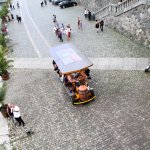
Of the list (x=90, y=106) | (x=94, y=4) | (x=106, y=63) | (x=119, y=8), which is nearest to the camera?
(x=90, y=106)

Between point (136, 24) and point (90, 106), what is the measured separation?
10.3m

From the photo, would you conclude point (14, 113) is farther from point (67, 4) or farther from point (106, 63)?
point (67, 4)

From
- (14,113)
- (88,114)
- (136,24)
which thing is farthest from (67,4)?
(14,113)

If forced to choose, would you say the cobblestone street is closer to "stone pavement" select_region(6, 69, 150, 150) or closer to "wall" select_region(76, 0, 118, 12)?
"stone pavement" select_region(6, 69, 150, 150)

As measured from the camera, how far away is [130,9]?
2455 centimetres

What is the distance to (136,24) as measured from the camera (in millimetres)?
24281

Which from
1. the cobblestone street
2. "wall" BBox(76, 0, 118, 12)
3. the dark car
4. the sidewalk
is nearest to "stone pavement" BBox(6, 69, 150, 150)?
the cobblestone street

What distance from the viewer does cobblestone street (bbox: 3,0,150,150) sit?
14.8 meters

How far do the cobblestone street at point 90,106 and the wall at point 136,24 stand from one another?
675mm

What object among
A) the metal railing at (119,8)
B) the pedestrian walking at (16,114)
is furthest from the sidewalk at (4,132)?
the metal railing at (119,8)

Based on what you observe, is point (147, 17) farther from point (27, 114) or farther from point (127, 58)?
point (27, 114)

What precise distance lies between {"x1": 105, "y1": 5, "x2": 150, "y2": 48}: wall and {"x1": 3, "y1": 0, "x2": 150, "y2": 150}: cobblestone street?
675mm

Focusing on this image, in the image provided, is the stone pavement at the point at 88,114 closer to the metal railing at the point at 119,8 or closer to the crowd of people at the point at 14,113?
the crowd of people at the point at 14,113

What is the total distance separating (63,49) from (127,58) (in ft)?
18.4
